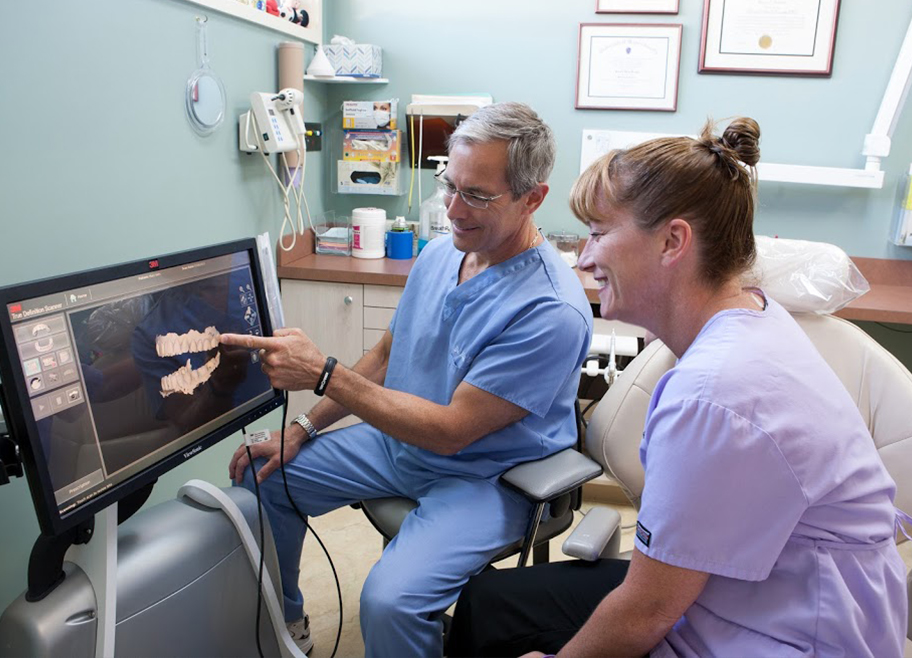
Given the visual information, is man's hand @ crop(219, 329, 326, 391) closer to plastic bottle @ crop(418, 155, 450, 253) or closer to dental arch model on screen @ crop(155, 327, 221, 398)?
dental arch model on screen @ crop(155, 327, 221, 398)

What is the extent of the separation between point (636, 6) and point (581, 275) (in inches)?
36.8

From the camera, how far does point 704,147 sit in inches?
44.5

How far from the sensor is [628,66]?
8.99ft

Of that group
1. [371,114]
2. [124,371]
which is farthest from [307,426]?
[371,114]

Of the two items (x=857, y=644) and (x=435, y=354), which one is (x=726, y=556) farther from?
(x=435, y=354)

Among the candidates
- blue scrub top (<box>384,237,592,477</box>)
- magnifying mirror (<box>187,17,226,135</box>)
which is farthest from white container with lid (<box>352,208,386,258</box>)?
A: blue scrub top (<box>384,237,592,477</box>)

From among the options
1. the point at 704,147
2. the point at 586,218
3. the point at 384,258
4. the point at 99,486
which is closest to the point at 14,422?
the point at 99,486

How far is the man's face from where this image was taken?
1598 mm

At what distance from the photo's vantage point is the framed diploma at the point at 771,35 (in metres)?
2.61

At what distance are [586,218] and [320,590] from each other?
1423mm

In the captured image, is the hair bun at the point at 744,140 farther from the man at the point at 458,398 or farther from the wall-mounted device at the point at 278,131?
the wall-mounted device at the point at 278,131

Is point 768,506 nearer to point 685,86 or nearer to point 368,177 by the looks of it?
point 685,86

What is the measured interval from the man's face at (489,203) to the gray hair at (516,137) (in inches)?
0.5

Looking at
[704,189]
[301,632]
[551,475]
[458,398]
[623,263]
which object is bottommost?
[301,632]
